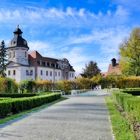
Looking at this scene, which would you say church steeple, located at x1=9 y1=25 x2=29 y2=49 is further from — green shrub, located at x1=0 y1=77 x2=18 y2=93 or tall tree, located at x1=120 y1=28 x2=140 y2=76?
green shrub, located at x1=0 y1=77 x2=18 y2=93

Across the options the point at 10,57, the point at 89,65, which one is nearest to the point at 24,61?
the point at 10,57

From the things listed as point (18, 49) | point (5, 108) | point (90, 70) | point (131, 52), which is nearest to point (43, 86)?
point (131, 52)

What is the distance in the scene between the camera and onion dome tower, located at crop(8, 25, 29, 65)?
78.6 metres

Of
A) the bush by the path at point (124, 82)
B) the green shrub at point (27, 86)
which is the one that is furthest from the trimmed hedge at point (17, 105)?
the bush by the path at point (124, 82)

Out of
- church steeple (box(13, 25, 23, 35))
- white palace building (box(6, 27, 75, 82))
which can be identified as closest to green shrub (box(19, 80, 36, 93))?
white palace building (box(6, 27, 75, 82))

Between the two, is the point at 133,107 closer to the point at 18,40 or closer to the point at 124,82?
the point at 124,82

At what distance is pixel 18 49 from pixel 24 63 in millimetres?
3774

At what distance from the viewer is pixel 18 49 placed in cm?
7862

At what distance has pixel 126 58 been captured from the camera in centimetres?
6838

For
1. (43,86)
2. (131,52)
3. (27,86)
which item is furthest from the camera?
(131,52)

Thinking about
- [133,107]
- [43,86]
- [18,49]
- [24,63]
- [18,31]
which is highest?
[18,31]

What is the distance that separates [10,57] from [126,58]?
94.1ft

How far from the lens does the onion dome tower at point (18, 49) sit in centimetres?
7856

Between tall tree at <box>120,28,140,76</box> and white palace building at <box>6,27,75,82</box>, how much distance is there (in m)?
20.9
